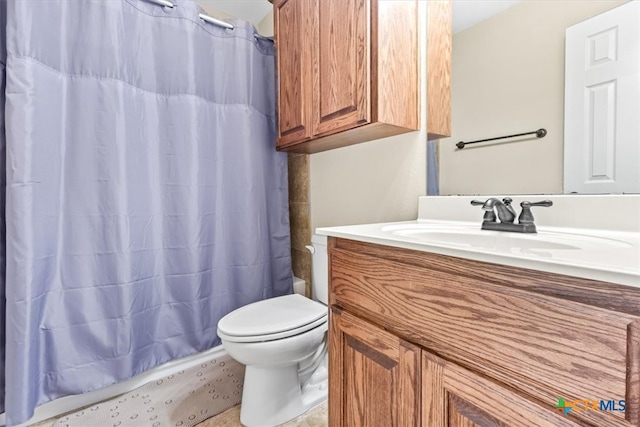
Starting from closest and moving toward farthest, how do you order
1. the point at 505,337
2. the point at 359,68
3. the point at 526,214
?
the point at 505,337 → the point at 526,214 → the point at 359,68

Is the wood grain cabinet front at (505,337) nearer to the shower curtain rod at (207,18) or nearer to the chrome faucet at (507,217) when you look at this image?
the chrome faucet at (507,217)

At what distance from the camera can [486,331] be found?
0.53 meters

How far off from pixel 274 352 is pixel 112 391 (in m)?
0.83

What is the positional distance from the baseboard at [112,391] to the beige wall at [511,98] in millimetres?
1465

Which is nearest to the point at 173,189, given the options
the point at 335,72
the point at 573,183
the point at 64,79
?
the point at 64,79

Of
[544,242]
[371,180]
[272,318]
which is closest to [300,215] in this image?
[371,180]

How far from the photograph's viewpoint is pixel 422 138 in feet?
3.99

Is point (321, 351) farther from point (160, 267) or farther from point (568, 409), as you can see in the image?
point (568, 409)

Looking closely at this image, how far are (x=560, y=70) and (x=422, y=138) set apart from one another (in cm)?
46

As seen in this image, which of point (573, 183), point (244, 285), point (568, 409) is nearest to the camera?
point (568, 409)

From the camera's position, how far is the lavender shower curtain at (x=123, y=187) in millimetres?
1073

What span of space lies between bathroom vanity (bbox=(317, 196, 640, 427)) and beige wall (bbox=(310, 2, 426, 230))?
1.51 ft

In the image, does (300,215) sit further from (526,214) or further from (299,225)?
(526,214)

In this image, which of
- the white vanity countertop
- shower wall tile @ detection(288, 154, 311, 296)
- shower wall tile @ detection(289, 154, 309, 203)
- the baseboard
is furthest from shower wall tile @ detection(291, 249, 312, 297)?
the white vanity countertop
